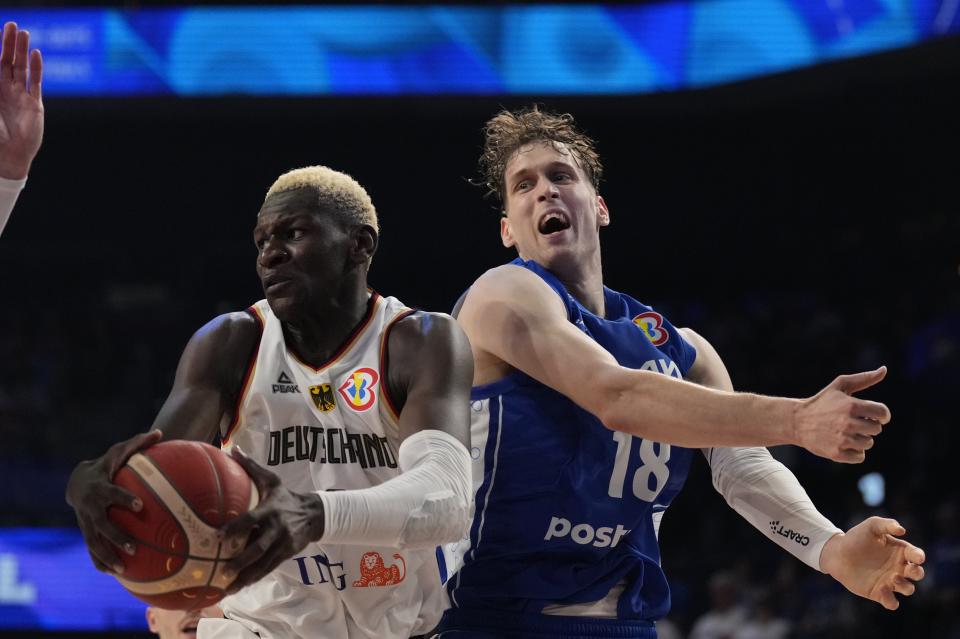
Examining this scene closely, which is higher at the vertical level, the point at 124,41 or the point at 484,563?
the point at 124,41

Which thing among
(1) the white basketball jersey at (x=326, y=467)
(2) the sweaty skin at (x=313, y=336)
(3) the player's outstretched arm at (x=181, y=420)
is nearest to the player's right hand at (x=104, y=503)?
(3) the player's outstretched arm at (x=181, y=420)

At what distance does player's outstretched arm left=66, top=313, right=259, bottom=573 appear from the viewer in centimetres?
236

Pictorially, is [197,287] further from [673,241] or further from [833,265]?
[833,265]

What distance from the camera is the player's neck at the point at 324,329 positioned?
3098mm

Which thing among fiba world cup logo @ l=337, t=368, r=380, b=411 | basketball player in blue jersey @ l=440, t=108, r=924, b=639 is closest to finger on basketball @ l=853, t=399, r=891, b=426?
basketball player in blue jersey @ l=440, t=108, r=924, b=639

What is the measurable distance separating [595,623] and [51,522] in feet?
28.3

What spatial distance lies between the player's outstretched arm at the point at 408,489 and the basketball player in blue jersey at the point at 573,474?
41cm

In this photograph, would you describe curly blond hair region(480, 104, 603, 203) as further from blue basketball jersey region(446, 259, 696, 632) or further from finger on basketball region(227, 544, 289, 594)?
finger on basketball region(227, 544, 289, 594)

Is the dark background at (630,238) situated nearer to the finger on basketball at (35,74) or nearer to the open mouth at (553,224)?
the open mouth at (553,224)

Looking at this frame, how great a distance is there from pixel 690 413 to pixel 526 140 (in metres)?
1.38

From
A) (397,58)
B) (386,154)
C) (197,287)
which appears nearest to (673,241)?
(386,154)

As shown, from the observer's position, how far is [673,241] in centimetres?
1509

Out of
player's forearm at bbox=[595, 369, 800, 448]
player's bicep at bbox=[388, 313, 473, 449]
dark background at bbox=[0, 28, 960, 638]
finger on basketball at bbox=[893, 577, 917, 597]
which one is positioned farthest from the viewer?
dark background at bbox=[0, 28, 960, 638]

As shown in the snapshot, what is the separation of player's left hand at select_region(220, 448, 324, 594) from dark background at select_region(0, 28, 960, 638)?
8.26m
